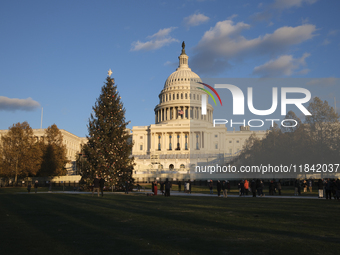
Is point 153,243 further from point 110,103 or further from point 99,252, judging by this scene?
point 110,103

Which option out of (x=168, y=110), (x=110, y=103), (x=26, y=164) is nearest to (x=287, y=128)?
(x=110, y=103)

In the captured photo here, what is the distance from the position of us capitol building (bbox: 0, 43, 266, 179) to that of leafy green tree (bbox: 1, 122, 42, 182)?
106 ft

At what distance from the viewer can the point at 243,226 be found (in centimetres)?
1196

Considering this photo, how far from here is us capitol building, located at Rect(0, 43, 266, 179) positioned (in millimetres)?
107938

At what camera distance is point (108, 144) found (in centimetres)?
3947

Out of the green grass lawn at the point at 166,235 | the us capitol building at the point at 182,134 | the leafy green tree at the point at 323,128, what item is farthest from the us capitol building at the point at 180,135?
the green grass lawn at the point at 166,235

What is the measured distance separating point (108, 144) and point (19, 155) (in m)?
33.2

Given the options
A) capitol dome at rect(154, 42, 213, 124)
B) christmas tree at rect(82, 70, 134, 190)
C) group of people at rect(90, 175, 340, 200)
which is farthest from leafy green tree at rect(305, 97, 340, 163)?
capitol dome at rect(154, 42, 213, 124)

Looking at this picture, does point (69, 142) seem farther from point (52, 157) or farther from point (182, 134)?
point (52, 157)

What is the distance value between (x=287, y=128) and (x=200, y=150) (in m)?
62.7

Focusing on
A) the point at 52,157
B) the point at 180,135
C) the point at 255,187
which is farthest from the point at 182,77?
the point at 255,187

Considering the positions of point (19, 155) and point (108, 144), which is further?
point (19, 155)

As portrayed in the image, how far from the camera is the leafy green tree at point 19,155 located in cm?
6462

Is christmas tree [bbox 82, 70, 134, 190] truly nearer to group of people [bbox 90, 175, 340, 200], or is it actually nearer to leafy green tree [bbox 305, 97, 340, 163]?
group of people [bbox 90, 175, 340, 200]
